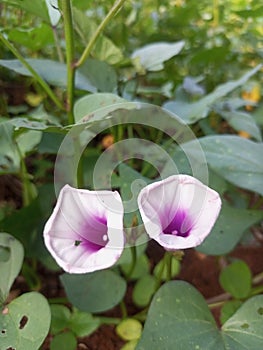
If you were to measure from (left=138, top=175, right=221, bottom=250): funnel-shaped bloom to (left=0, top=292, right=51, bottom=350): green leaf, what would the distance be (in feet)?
0.56

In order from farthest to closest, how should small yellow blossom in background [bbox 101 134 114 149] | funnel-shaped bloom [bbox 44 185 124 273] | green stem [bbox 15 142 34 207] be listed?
small yellow blossom in background [bbox 101 134 114 149] < green stem [bbox 15 142 34 207] < funnel-shaped bloom [bbox 44 185 124 273]

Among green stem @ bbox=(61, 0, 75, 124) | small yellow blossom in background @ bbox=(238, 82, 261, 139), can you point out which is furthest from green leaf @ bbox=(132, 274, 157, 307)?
small yellow blossom in background @ bbox=(238, 82, 261, 139)

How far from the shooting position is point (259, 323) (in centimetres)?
54

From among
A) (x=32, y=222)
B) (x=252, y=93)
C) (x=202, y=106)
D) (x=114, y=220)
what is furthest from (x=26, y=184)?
(x=252, y=93)

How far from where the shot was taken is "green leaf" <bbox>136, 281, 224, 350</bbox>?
52 centimetres

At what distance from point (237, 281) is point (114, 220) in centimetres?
35

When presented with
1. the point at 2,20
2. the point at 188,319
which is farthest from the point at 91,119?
the point at 2,20

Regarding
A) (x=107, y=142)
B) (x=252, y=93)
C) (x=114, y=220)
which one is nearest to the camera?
(x=114, y=220)

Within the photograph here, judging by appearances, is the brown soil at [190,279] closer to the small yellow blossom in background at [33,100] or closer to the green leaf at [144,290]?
the green leaf at [144,290]

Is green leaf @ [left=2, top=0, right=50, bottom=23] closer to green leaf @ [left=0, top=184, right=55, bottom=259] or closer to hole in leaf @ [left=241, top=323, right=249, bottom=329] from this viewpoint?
green leaf @ [left=0, top=184, right=55, bottom=259]

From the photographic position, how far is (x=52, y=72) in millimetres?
709

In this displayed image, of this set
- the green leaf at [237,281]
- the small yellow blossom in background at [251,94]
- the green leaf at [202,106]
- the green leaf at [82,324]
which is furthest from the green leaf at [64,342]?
the small yellow blossom in background at [251,94]

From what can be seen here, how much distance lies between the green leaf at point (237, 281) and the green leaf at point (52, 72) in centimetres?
31

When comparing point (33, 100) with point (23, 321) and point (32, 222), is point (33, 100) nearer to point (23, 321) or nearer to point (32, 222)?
point (32, 222)
